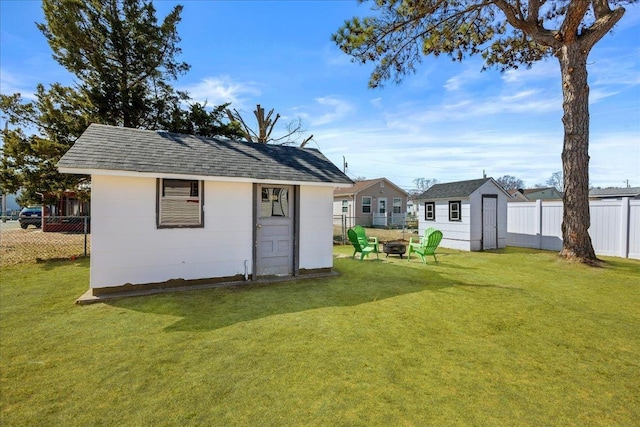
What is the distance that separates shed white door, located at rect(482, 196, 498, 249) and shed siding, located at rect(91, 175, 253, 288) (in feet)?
34.1

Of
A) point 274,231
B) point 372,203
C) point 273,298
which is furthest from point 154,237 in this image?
point 372,203

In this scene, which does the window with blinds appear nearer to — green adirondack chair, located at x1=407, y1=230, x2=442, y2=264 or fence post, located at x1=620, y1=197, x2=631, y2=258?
green adirondack chair, located at x1=407, y1=230, x2=442, y2=264

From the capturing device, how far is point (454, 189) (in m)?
13.6

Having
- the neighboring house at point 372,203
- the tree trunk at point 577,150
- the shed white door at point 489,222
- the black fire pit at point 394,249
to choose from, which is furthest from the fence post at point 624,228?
the neighboring house at point 372,203

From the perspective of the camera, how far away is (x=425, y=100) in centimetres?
1538

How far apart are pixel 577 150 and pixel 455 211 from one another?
15.3 ft

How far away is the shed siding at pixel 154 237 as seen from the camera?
18.1ft

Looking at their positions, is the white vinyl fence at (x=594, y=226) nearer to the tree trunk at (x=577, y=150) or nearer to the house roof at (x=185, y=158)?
the tree trunk at (x=577, y=150)

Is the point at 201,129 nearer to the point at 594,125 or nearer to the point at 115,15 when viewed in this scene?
the point at 115,15

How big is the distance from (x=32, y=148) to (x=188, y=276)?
8138 millimetres

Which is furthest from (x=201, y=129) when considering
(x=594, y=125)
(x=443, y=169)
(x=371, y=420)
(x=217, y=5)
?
(x=443, y=169)

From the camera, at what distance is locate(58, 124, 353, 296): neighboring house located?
5.58m

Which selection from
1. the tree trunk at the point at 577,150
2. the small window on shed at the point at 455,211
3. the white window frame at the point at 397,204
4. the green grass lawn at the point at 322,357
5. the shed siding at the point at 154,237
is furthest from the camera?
the white window frame at the point at 397,204

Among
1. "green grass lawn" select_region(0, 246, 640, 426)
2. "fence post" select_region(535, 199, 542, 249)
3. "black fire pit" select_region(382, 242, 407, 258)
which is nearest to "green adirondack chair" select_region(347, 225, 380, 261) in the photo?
"black fire pit" select_region(382, 242, 407, 258)
